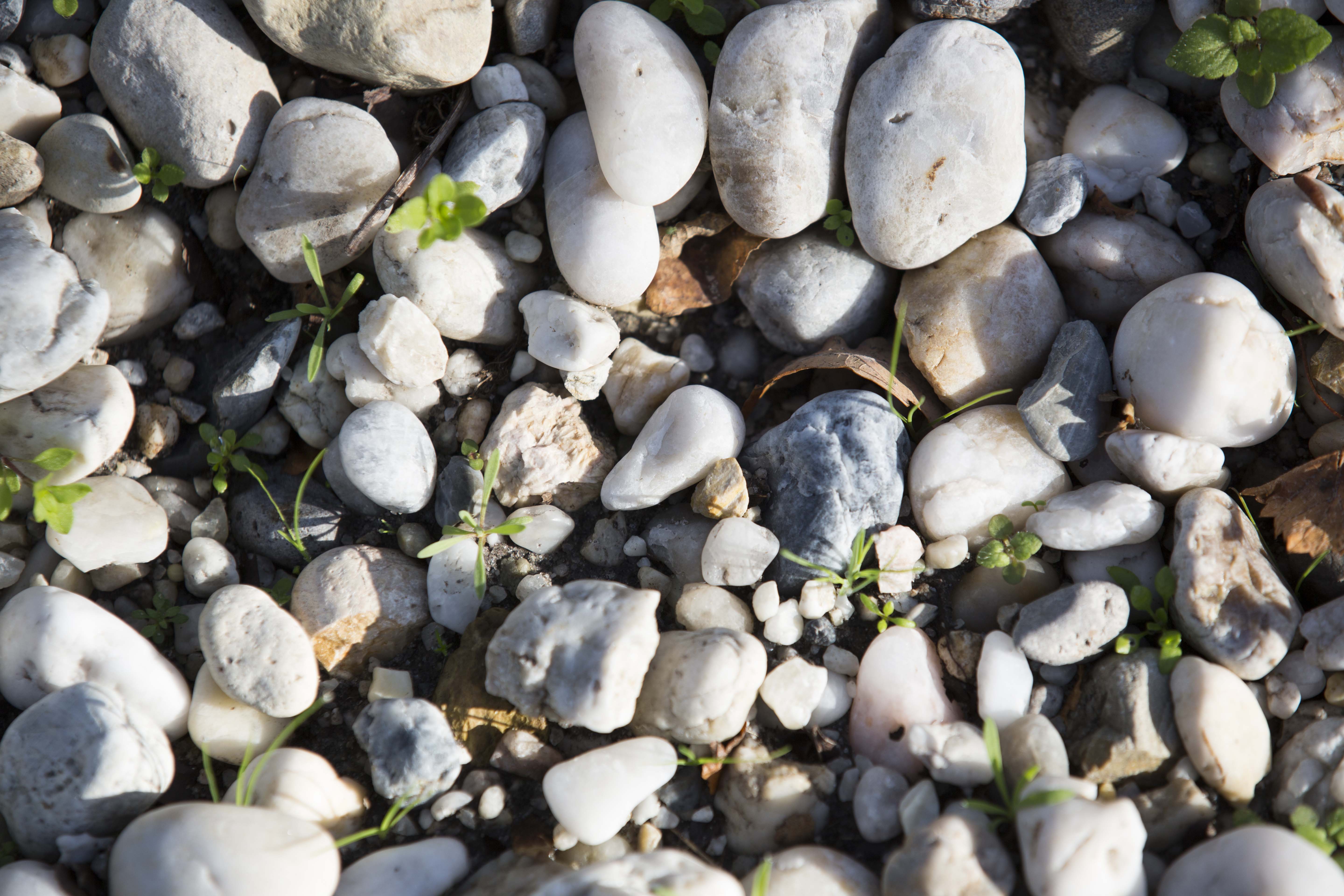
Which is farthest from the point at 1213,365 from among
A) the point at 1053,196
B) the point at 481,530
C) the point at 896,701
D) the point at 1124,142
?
the point at 481,530

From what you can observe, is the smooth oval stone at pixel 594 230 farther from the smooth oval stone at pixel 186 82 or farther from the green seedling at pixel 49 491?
the green seedling at pixel 49 491

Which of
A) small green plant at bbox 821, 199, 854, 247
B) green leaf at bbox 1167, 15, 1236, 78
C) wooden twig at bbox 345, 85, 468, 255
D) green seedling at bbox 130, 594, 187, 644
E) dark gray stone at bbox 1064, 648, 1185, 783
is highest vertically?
green leaf at bbox 1167, 15, 1236, 78

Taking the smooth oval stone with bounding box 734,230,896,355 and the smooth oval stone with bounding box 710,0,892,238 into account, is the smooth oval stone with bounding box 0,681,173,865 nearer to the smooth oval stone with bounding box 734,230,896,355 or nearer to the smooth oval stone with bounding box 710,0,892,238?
the smooth oval stone with bounding box 734,230,896,355

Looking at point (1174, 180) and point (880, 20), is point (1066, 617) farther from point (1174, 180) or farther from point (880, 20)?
point (880, 20)

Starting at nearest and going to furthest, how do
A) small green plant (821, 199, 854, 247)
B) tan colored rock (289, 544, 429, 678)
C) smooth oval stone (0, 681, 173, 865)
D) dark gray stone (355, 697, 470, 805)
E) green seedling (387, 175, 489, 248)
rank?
smooth oval stone (0, 681, 173, 865)
dark gray stone (355, 697, 470, 805)
green seedling (387, 175, 489, 248)
tan colored rock (289, 544, 429, 678)
small green plant (821, 199, 854, 247)

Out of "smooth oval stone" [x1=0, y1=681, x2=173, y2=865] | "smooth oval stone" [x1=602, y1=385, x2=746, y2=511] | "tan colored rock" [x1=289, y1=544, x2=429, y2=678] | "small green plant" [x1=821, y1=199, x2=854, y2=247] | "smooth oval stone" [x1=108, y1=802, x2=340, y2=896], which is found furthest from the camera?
"small green plant" [x1=821, y1=199, x2=854, y2=247]

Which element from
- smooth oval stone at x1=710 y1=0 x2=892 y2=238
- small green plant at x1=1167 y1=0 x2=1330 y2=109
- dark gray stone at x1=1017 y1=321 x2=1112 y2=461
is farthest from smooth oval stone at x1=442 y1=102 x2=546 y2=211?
small green plant at x1=1167 y1=0 x2=1330 y2=109

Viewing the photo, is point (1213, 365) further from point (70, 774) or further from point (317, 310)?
point (70, 774)
